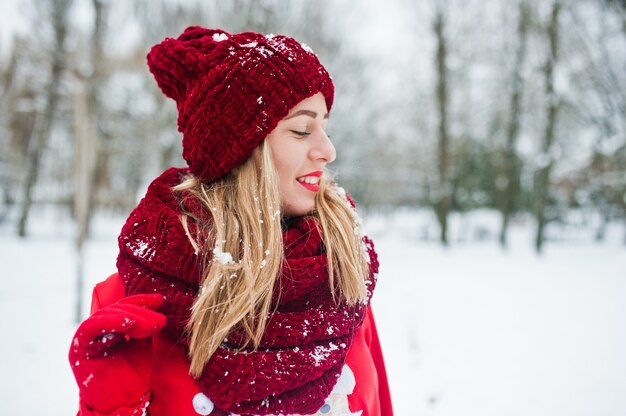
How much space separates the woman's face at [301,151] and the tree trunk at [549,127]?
13143 mm

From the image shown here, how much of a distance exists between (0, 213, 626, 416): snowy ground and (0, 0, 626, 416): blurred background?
0.10 ft

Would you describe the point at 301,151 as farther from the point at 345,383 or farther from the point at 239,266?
the point at 345,383

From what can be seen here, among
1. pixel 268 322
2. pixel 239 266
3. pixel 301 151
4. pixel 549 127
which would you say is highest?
pixel 301 151

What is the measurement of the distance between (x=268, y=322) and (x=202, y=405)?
0.29m

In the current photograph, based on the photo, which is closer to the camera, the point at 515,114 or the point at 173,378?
the point at 173,378

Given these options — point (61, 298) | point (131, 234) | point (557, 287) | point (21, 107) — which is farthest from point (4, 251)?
point (557, 287)

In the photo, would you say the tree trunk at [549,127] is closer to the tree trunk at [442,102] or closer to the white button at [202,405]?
the tree trunk at [442,102]

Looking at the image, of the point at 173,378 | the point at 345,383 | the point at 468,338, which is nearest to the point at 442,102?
the point at 468,338

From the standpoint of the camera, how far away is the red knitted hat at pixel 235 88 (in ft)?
4.00

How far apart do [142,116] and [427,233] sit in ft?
50.1

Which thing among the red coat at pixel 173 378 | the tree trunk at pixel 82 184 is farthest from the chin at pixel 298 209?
the tree trunk at pixel 82 184

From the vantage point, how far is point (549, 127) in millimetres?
12664

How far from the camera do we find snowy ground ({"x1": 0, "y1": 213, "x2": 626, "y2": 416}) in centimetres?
379

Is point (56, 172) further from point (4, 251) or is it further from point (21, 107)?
point (4, 251)
